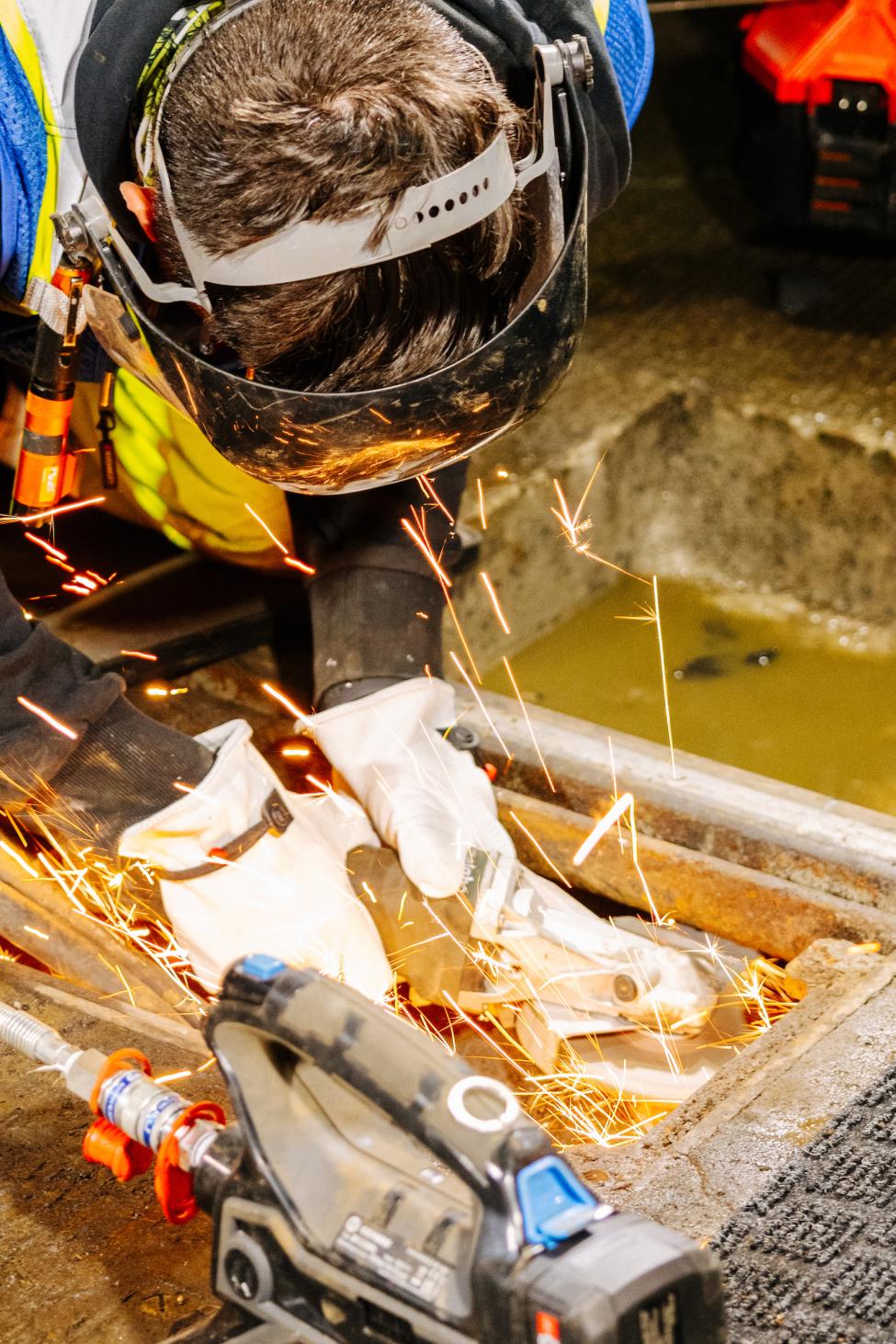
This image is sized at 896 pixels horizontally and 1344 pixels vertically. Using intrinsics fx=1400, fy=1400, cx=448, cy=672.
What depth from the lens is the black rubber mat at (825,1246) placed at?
1.43 m

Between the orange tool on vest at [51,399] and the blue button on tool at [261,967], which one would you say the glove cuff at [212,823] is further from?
the blue button on tool at [261,967]

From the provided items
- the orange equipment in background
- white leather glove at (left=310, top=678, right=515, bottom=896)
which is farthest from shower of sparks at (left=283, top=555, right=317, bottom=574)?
the orange equipment in background

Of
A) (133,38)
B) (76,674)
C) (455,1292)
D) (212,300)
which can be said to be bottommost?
(76,674)

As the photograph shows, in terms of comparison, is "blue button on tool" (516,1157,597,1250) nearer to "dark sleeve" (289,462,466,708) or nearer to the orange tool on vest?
the orange tool on vest

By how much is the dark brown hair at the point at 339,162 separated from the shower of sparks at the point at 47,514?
0.54 meters

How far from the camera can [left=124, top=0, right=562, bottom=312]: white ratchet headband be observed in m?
1.50

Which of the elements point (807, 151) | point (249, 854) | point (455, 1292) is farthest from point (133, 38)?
point (807, 151)

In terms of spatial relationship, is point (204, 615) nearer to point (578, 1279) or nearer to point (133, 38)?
point (133, 38)

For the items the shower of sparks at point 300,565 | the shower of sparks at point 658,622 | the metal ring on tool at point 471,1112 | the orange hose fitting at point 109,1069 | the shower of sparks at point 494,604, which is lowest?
the shower of sparks at point 658,622

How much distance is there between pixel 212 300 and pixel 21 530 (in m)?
1.77

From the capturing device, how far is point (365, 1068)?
3.68ft

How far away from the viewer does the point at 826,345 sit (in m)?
4.05

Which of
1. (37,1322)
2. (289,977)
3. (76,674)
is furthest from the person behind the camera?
(76,674)

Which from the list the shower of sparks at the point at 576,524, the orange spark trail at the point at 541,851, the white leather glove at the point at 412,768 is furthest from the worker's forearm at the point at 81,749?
the shower of sparks at the point at 576,524
